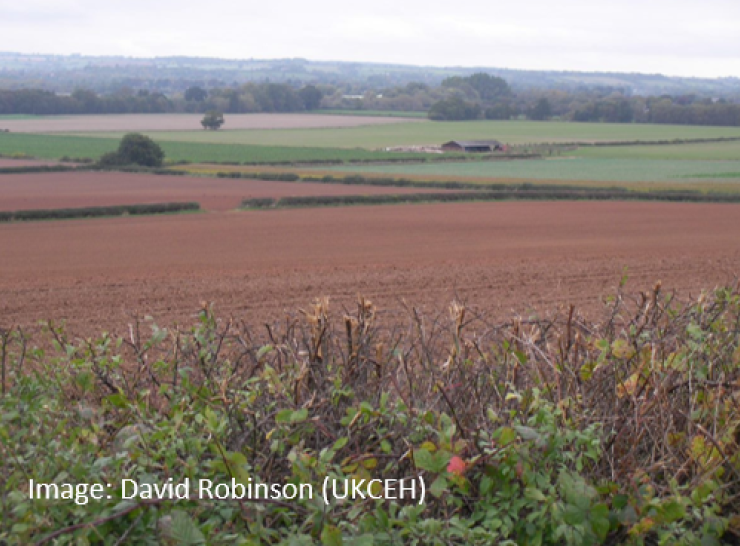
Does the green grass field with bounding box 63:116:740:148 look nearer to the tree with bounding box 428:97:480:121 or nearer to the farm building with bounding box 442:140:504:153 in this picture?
the farm building with bounding box 442:140:504:153

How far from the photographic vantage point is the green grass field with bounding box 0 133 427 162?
249 feet

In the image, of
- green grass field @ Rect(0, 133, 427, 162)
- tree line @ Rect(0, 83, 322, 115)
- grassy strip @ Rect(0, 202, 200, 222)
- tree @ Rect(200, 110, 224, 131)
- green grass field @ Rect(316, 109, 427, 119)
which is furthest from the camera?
green grass field @ Rect(316, 109, 427, 119)

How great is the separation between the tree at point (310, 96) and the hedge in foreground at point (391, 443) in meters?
161

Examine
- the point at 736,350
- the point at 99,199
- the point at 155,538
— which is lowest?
the point at 99,199

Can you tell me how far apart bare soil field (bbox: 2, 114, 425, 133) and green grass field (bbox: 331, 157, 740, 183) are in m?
55.6

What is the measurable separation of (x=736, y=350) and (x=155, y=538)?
9.77ft

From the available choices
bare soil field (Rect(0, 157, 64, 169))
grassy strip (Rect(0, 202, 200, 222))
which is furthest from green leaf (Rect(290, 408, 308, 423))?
bare soil field (Rect(0, 157, 64, 169))

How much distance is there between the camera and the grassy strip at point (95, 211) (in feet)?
120

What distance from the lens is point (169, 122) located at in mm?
129750

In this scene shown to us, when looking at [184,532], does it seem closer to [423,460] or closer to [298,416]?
[298,416]

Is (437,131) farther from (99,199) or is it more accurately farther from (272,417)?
(272,417)

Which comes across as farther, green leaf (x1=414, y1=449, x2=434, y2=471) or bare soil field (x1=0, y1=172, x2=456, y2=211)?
bare soil field (x1=0, y1=172, x2=456, y2=211)

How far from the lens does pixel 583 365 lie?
4.39 m

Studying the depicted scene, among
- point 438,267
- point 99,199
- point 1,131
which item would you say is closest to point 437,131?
point 1,131
